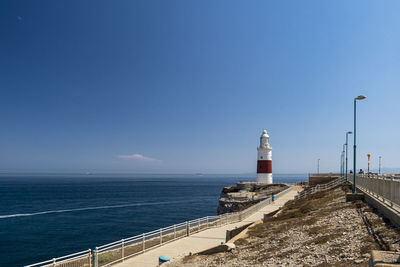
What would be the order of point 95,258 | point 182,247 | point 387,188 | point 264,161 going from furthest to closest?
point 264,161 → point 182,247 → point 387,188 → point 95,258

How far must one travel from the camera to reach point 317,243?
1014 centimetres

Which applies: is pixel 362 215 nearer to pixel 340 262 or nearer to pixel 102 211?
pixel 340 262

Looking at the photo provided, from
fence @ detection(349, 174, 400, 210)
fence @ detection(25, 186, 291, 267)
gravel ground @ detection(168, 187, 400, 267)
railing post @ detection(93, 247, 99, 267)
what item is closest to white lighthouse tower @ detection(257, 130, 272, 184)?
fence @ detection(25, 186, 291, 267)

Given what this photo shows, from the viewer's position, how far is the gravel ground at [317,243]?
847 centimetres

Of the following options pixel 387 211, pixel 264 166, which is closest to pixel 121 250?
pixel 387 211

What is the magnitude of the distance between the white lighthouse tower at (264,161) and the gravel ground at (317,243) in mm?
51108

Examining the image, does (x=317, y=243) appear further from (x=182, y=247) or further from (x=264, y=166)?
(x=264, y=166)

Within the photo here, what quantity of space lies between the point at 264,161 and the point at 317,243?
56.7 m

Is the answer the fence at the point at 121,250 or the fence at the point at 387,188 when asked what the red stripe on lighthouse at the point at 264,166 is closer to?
the fence at the point at 121,250

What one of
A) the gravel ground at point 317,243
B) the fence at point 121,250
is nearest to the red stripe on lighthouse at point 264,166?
the fence at point 121,250

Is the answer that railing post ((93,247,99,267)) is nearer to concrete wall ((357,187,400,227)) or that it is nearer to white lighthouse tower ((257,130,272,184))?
concrete wall ((357,187,400,227))

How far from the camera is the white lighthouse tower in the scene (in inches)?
2563

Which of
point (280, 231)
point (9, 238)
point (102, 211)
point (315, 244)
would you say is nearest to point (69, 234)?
point (9, 238)

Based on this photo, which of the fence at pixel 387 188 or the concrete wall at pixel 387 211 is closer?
the concrete wall at pixel 387 211
